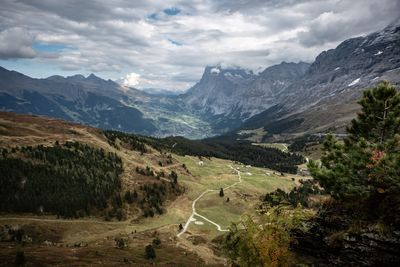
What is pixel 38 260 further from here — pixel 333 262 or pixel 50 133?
pixel 50 133

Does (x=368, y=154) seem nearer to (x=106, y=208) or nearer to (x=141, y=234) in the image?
(x=141, y=234)

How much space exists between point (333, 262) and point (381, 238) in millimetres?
4464

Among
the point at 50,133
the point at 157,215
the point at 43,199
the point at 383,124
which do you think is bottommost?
the point at 157,215

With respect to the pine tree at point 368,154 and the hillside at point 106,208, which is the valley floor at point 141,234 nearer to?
the hillside at point 106,208

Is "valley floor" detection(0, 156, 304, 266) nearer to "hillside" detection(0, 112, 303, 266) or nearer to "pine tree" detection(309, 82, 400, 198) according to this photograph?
"hillside" detection(0, 112, 303, 266)

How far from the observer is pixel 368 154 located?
27281mm

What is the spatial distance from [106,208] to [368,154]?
128 meters

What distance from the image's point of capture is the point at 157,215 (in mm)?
146250

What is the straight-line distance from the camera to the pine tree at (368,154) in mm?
25062

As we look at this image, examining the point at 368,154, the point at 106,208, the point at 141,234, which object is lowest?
the point at 141,234

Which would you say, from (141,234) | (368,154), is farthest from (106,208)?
(368,154)

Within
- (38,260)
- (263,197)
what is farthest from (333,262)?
(263,197)

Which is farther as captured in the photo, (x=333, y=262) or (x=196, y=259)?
(x=196, y=259)

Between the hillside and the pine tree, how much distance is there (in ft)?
208
